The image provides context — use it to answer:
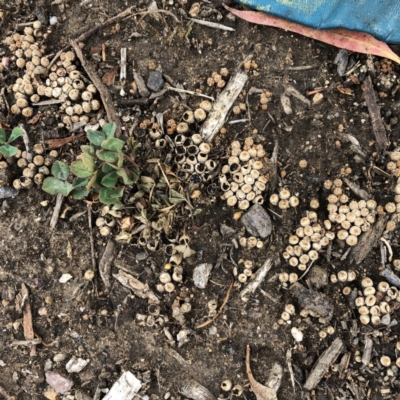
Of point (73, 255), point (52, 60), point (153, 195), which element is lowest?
point (73, 255)

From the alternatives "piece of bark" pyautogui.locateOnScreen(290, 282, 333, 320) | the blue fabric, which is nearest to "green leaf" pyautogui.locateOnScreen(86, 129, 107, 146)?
the blue fabric

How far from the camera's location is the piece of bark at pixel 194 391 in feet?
9.42

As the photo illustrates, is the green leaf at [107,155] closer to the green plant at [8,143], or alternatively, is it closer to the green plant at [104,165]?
the green plant at [104,165]

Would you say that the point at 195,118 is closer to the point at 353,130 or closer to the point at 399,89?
the point at 353,130

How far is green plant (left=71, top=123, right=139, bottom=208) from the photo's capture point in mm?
2506

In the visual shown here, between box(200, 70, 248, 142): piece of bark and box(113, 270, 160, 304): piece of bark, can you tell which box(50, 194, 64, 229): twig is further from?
box(200, 70, 248, 142): piece of bark

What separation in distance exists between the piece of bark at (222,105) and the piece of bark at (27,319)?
1.59 meters

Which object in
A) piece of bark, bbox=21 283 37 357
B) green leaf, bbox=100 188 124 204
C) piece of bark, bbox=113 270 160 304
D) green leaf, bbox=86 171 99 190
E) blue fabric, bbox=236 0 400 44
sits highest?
blue fabric, bbox=236 0 400 44

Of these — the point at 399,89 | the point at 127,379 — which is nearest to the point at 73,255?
the point at 127,379

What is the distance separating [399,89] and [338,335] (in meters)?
1.69

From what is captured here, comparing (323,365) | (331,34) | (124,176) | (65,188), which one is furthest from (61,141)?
(323,365)

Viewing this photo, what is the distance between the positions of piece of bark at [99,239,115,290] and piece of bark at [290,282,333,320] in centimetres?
123

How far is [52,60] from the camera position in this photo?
10.1ft

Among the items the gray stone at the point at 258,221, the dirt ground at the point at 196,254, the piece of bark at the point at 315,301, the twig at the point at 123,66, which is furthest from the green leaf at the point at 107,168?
the piece of bark at the point at 315,301
